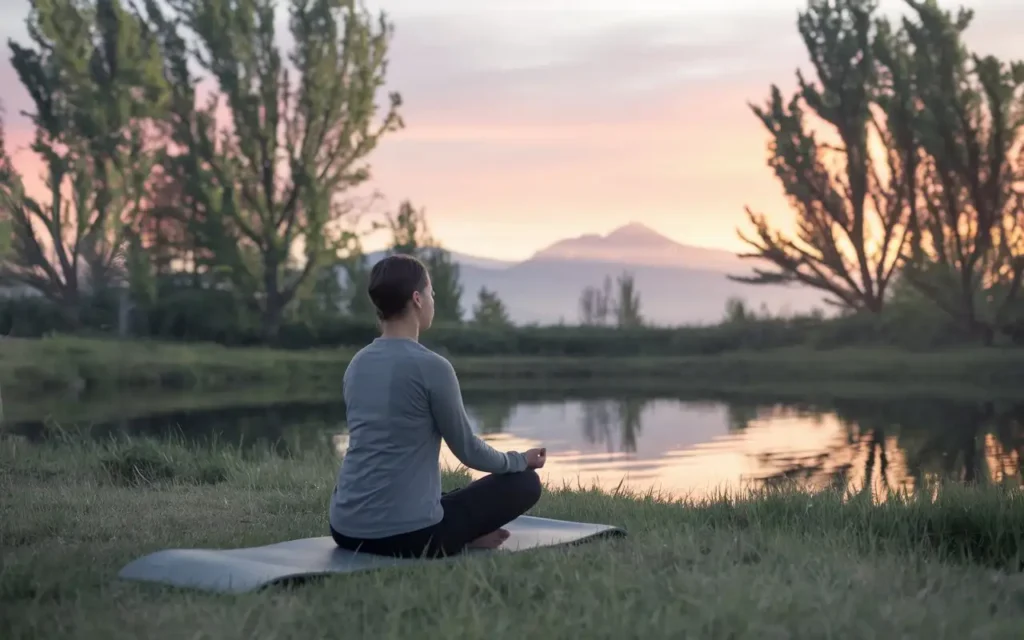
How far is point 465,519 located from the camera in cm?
386

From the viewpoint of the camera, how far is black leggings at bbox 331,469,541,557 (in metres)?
3.74

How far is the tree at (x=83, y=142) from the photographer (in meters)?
24.4

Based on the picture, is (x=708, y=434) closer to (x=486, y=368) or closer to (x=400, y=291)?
(x=400, y=291)

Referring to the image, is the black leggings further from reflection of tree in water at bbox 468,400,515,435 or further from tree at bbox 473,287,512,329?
tree at bbox 473,287,512,329

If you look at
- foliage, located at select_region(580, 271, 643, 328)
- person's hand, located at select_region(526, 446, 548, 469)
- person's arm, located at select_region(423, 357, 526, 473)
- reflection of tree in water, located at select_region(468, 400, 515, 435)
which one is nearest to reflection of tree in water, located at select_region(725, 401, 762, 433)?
reflection of tree in water, located at select_region(468, 400, 515, 435)

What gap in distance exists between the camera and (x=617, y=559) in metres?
3.56

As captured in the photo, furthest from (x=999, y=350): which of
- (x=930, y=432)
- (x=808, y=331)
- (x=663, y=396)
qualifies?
(x=930, y=432)

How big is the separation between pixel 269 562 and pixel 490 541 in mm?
832

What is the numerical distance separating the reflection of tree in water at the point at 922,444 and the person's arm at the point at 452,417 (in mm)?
3859

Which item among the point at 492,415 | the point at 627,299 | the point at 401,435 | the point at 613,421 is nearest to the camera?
the point at 401,435

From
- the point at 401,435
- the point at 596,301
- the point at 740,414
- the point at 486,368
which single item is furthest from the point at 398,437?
the point at 596,301

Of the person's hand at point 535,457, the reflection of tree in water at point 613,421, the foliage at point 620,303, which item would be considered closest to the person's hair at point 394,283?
the person's hand at point 535,457

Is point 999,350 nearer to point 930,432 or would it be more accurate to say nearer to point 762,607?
point 930,432

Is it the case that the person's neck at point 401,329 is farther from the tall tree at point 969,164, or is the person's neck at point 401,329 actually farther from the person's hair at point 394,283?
the tall tree at point 969,164
